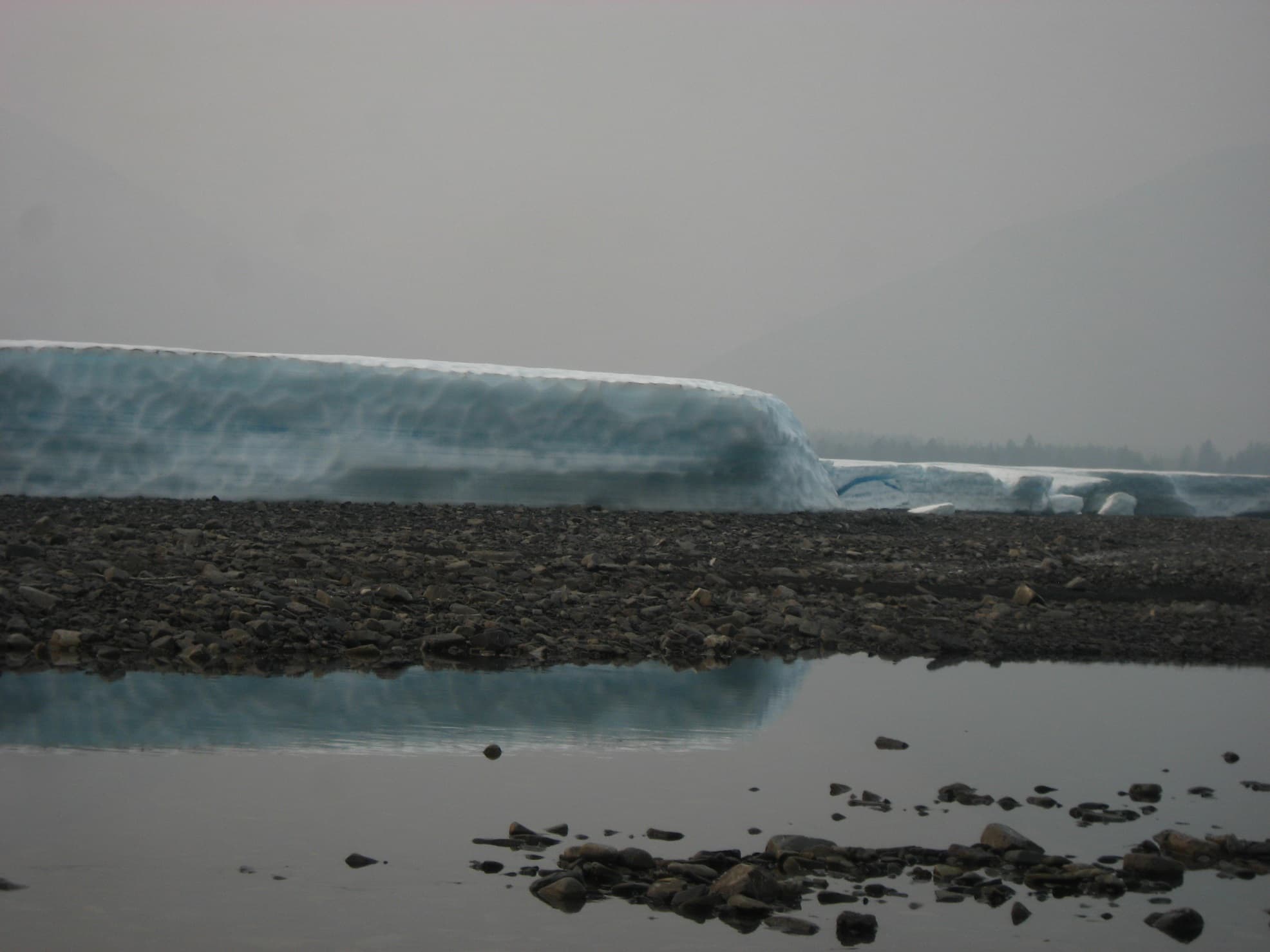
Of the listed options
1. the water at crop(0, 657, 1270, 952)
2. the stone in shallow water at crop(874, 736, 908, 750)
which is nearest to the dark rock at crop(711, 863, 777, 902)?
the water at crop(0, 657, 1270, 952)

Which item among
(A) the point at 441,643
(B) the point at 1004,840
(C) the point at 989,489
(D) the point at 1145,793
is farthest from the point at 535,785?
(C) the point at 989,489

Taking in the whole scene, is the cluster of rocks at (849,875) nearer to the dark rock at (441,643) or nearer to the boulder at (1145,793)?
the boulder at (1145,793)

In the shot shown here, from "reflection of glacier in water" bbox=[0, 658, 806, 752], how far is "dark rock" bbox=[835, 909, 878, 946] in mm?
1650

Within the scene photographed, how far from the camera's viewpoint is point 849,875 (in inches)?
114

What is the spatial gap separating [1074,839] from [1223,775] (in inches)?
44.1

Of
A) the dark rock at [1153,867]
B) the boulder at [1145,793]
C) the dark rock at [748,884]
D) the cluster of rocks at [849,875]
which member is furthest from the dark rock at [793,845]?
the boulder at [1145,793]

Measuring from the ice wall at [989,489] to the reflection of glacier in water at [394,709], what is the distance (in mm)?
12644

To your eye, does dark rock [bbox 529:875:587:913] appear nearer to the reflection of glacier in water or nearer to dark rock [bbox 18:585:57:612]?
the reflection of glacier in water

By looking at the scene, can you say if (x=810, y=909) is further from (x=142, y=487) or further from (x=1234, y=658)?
(x=142, y=487)

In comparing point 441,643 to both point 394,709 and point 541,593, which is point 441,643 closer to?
point 394,709

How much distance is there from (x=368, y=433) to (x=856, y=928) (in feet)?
31.9

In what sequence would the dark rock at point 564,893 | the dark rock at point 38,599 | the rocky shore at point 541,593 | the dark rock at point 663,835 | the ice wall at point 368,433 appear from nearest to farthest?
the dark rock at point 564,893 < the dark rock at point 663,835 < the rocky shore at point 541,593 < the dark rock at point 38,599 < the ice wall at point 368,433

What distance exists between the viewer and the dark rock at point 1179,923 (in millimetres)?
2609

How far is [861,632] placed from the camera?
6480 mm
